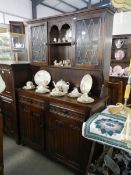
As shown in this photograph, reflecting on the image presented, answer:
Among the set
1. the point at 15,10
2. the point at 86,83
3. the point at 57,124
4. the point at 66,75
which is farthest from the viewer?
the point at 15,10

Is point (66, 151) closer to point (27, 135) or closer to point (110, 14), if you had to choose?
point (27, 135)

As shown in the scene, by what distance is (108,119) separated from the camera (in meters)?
1.47


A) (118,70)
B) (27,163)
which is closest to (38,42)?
(27,163)

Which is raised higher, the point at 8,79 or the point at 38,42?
the point at 38,42

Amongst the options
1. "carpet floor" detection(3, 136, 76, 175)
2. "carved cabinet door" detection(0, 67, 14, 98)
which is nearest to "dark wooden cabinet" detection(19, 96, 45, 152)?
"carpet floor" detection(3, 136, 76, 175)

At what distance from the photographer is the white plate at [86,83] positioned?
6.72 ft

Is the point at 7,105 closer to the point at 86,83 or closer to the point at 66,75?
the point at 66,75

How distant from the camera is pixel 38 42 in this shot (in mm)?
2428

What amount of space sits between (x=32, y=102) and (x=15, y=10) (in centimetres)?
419

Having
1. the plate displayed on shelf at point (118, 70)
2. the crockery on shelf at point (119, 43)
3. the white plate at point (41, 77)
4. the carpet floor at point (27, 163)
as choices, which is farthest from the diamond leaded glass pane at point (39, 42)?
the crockery on shelf at point (119, 43)

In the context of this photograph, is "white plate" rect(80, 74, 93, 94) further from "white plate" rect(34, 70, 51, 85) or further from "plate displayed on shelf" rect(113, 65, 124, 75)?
"plate displayed on shelf" rect(113, 65, 124, 75)

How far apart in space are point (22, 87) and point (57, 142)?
103 cm

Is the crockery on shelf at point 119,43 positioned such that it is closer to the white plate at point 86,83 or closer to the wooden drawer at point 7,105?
the white plate at point 86,83

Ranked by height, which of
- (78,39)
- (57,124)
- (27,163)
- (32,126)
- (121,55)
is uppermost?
(78,39)
